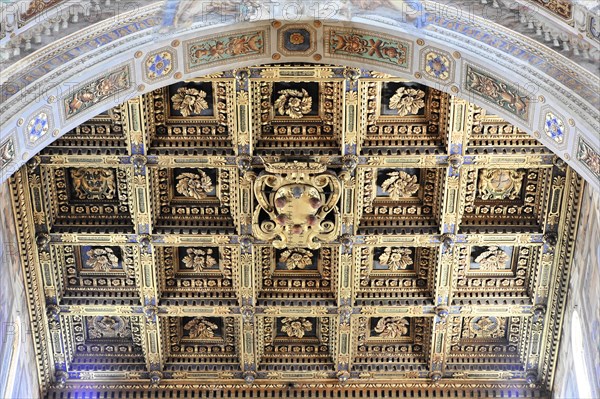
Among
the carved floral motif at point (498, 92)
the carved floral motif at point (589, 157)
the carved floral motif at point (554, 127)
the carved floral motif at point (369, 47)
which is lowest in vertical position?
the carved floral motif at point (589, 157)

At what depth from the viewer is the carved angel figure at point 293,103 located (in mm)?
24078

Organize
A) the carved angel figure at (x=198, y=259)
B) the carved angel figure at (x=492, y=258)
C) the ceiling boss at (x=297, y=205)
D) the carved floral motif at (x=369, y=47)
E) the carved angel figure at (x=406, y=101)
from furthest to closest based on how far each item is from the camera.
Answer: the carved angel figure at (x=198, y=259) < the carved angel figure at (x=492, y=258) < the ceiling boss at (x=297, y=205) < the carved angel figure at (x=406, y=101) < the carved floral motif at (x=369, y=47)

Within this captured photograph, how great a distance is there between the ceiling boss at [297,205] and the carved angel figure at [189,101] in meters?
1.78

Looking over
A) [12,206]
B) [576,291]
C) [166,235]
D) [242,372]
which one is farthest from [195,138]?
[576,291]

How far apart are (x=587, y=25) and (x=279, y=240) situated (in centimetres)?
883

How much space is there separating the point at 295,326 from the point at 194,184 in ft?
14.6

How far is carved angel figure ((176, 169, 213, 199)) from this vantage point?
82.6ft

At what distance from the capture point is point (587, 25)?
18734 mm

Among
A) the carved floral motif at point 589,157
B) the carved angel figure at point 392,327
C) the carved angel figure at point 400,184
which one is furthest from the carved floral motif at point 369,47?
the carved angel figure at point 392,327

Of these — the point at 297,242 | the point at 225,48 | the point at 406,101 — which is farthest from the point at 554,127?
the point at 297,242

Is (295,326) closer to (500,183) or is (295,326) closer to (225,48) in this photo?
(500,183)

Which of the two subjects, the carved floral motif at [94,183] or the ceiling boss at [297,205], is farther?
the carved floral motif at [94,183]

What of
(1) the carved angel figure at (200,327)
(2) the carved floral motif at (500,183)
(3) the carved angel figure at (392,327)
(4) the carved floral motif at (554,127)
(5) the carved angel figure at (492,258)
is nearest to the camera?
(4) the carved floral motif at (554,127)

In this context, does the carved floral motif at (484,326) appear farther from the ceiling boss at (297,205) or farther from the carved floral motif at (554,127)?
the carved floral motif at (554,127)
